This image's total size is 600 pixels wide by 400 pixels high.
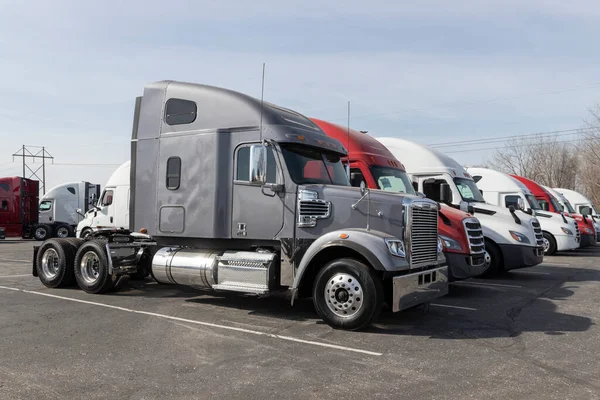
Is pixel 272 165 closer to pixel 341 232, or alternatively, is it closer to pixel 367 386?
pixel 341 232

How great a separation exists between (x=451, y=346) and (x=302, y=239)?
2423mm

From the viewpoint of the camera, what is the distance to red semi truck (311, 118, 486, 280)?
30.9 ft

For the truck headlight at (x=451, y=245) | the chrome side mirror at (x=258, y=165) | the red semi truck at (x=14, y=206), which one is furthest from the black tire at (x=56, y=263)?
the red semi truck at (x=14, y=206)

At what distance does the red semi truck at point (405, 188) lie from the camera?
9.41 meters

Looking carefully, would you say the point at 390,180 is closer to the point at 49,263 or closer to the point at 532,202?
the point at 49,263

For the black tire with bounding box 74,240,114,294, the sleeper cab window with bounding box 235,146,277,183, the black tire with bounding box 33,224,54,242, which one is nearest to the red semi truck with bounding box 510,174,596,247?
the sleeper cab window with bounding box 235,146,277,183

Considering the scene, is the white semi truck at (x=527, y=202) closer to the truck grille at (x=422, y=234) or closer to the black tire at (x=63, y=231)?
the truck grille at (x=422, y=234)

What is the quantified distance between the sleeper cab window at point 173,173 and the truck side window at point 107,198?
10.8m

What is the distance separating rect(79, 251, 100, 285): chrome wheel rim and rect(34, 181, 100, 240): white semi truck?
22.2 meters

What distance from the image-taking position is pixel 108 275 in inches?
351

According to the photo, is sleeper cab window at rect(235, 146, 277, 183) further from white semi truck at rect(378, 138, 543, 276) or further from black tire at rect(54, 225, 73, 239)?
black tire at rect(54, 225, 73, 239)

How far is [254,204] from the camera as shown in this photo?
7.57m

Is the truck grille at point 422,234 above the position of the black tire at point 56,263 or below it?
above

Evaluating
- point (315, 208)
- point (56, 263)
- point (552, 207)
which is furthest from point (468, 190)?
point (56, 263)
